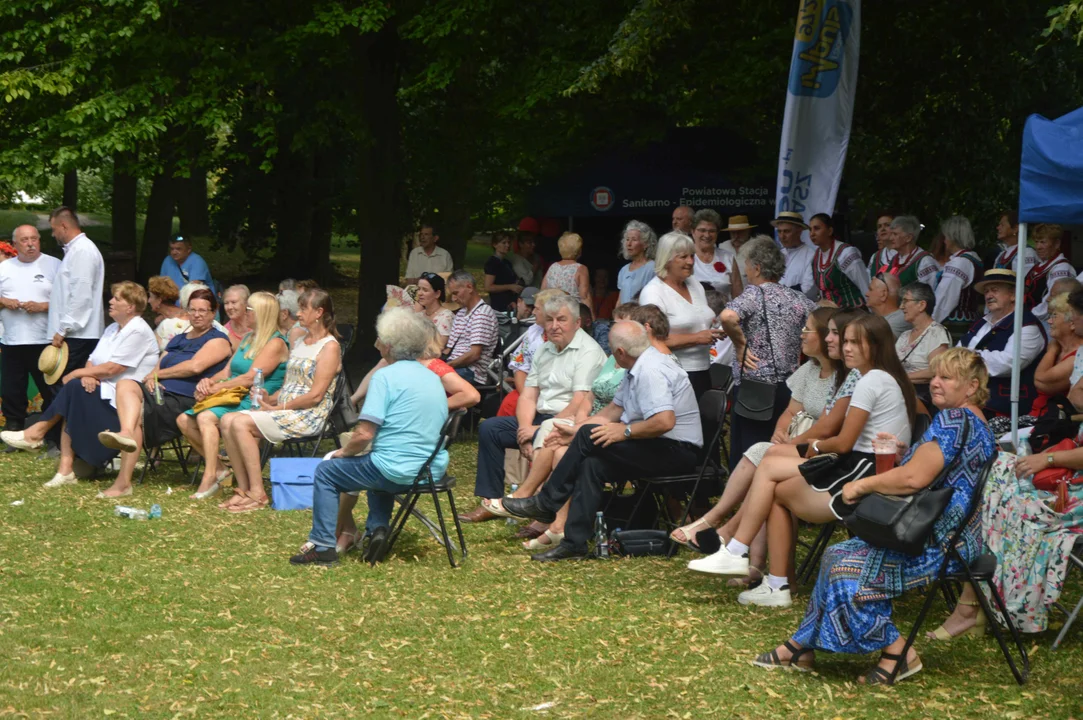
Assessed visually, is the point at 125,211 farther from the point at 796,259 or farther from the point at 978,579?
the point at 978,579

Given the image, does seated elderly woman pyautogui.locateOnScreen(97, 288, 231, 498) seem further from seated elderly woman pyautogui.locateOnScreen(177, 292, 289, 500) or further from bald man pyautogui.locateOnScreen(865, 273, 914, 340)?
bald man pyautogui.locateOnScreen(865, 273, 914, 340)

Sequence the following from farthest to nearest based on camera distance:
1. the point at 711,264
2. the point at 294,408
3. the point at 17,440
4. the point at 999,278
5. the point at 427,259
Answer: the point at 427,259 < the point at 17,440 < the point at 711,264 < the point at 294,408 < the point at 999,278

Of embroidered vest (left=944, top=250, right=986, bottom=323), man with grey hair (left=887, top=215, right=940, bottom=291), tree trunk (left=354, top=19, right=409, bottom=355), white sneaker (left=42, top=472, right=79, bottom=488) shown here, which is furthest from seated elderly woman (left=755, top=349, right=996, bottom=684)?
tree trunk (left=354, top=19, right=409, bottom=355)

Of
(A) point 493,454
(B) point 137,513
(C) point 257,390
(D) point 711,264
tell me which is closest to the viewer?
(A) point 493,454

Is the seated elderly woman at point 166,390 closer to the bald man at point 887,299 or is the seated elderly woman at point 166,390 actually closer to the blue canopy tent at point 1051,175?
the bald man at point 887,299

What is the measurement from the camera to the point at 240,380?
956 centimetres

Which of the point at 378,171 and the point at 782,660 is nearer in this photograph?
the point at 782,660

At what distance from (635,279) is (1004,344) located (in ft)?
10.0

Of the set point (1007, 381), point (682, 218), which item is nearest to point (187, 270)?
point (682, 218)

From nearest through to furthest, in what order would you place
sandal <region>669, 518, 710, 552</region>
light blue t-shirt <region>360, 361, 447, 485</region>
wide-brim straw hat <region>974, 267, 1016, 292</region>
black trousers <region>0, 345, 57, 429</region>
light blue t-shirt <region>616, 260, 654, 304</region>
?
sandal <region>669, 518, 710, 552</region> < light blue t-shirt <region>360, 361, 447, 485</region> < wide-brim straw hat <region>974, 267, 1016, 292</region> < light blue t-shirt <region>616, 260, 654, 304</region> < black trousers <region>0, 345, 57, 429</region>

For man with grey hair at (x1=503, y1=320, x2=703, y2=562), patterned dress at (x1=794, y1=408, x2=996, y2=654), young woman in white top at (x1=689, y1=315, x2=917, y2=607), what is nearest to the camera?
patterned dress at (x1=794, y1=408, x2=996, y2=654)

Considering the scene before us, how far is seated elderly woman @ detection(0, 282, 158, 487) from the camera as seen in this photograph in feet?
31.7

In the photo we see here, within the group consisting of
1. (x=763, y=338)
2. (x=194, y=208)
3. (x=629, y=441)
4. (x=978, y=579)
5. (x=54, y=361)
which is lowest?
(x=978, y=579)

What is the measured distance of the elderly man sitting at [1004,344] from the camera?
24.4 ft
